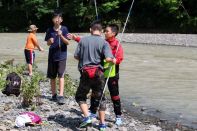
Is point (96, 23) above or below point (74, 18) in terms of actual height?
above

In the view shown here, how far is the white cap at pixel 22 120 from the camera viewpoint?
25.3 feet

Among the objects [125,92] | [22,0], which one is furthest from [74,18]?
[125,92]

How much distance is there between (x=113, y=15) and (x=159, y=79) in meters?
31.4

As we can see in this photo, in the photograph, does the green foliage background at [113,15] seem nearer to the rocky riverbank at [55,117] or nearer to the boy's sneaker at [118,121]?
the rocky riverbank at [55,117]

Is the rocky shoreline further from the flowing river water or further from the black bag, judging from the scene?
the flowing river water

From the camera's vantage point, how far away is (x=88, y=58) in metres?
7.81

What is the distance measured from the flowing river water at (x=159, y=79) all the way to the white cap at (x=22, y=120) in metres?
3.44

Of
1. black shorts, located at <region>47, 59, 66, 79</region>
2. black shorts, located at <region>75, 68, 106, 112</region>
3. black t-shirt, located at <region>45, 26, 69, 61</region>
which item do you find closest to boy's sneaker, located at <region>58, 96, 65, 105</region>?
black shorts, located at <region>47, 59, 66, 79</region>

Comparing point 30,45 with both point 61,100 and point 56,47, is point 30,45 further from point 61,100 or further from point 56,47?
point 61,100

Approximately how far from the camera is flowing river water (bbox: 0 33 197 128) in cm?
1126

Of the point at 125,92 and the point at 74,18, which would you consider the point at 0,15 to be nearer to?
the point at 74,18

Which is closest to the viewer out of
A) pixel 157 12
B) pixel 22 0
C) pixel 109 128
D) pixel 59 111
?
pixel 109 128

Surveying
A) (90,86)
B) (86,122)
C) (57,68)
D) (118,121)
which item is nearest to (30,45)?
(57,68)

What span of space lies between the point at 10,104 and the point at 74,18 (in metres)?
38.1
